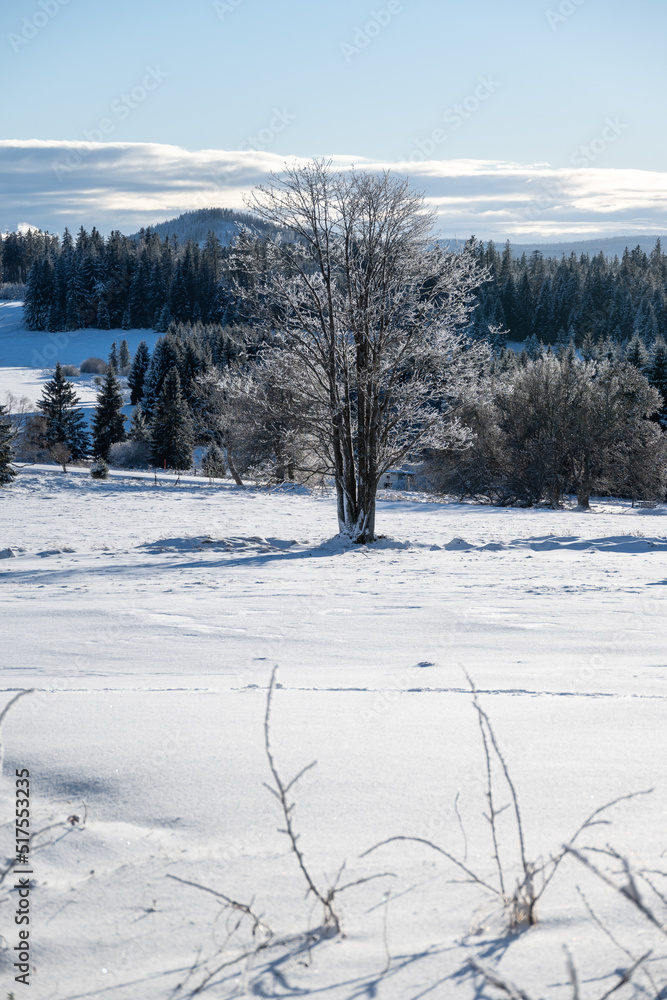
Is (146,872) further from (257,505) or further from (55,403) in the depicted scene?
(55,403)

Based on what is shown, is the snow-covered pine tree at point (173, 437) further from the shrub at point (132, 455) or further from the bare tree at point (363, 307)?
the bare tree at point (363, 307)

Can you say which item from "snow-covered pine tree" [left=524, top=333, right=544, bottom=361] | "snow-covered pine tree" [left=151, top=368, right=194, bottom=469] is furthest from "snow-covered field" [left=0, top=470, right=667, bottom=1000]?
"snow-covered pine tree" [left=524, top=333, right=544, bottom=361]

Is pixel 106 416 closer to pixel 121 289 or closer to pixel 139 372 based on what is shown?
pixel 139 372

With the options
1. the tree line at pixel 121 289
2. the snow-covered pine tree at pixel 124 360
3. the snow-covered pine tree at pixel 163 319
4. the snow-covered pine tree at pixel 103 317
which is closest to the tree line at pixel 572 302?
the tree line at pixel 121 289

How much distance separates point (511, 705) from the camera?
361 centimetres

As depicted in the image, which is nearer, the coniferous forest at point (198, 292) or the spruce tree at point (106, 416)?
the spruce tree at point (106, 416)

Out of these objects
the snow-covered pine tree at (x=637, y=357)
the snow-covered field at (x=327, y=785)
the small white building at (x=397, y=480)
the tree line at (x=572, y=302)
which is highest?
the tree line at (x=572, y=302)

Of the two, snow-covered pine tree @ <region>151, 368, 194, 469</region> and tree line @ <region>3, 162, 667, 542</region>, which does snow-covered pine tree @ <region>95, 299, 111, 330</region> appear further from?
tree line @ <region>3, 162, 667, 542</region>

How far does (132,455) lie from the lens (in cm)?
5897

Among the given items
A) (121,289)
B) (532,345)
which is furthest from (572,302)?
(121,289)

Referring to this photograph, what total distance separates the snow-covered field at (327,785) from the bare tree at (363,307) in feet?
23.0

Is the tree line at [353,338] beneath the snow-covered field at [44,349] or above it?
beneath

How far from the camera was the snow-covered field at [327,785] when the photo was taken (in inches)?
71.5

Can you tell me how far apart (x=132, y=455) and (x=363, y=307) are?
4863 centimetres
